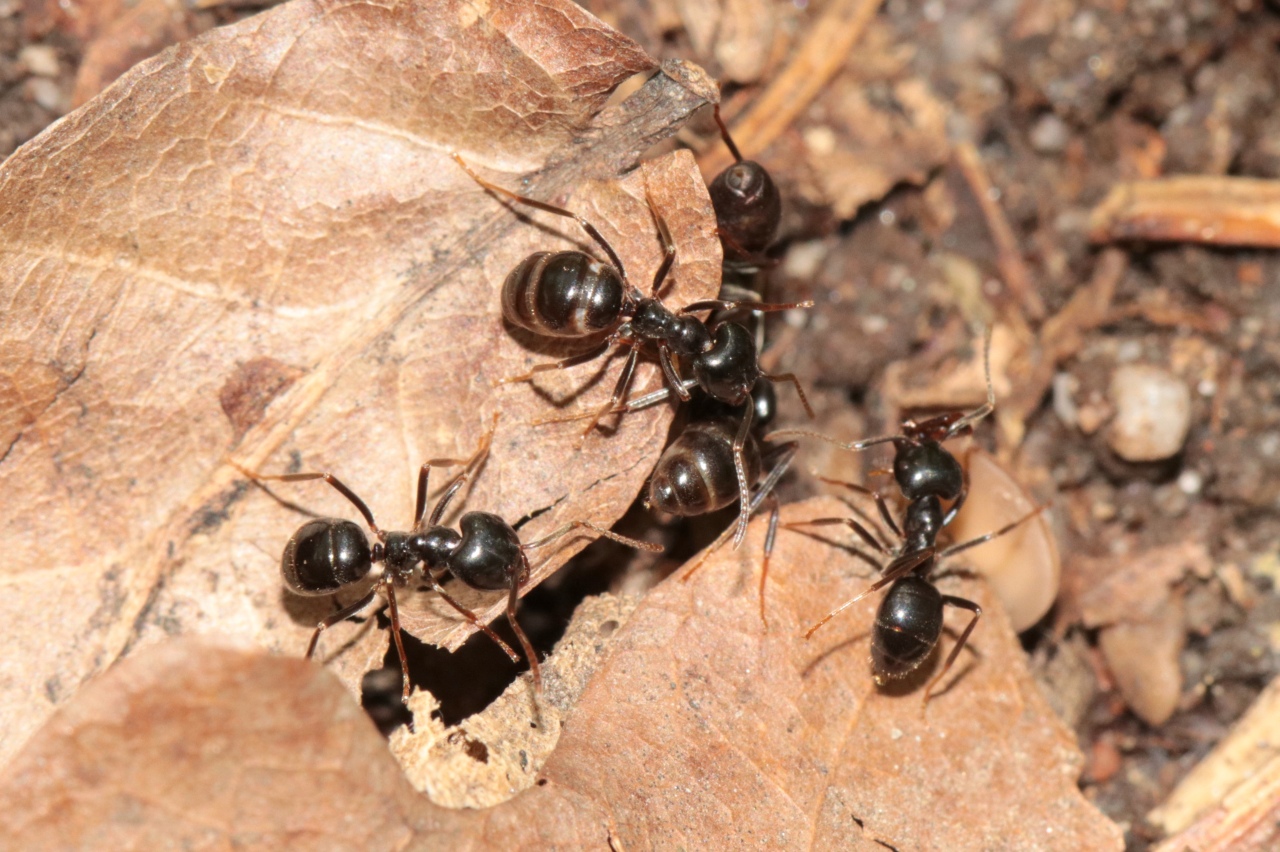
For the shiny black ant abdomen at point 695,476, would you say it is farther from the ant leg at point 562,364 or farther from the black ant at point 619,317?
the ant leg at point 562,364

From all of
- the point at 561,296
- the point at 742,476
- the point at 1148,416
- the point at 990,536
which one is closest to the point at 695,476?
the point at 742,476

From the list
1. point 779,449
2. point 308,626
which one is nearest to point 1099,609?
point 779,449

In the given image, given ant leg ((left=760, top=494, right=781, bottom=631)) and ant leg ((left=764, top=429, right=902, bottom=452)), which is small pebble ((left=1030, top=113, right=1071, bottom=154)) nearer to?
ant leg ((left=764, top=429, right=902, bottom=452))

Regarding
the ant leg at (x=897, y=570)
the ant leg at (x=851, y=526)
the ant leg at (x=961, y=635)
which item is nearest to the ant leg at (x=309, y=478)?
the ant leg at (x=851, y=526)

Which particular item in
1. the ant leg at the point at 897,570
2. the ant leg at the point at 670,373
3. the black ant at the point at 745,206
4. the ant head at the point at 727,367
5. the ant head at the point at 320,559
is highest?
the black ant at the point at 745,206

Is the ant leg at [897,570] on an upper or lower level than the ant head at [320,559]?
lower

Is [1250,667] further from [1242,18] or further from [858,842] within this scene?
[1242,18]
